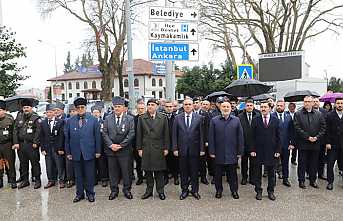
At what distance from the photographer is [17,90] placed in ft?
61.3

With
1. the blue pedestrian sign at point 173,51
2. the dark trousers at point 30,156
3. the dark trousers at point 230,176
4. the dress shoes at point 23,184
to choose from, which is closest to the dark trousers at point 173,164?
the dark trousers at point 230,176

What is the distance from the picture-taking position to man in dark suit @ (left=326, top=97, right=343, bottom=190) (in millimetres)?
7043

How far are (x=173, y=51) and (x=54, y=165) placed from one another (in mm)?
3589

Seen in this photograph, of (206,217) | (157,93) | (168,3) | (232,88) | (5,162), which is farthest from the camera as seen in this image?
(157,93)

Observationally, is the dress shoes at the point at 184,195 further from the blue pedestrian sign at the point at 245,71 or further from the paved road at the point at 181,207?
the blue pedestrian sign at the point at 245,71

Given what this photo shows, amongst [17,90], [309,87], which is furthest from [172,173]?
[17,90]

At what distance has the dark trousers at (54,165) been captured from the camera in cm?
766

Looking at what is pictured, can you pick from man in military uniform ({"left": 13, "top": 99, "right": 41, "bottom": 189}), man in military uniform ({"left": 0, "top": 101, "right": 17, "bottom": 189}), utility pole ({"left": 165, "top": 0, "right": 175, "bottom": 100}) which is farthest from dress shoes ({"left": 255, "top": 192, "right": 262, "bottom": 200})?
man in military uniform ({"left": 0, "top": 101, "right": 17, "bottom": 189})

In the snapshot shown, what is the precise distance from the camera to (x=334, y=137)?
716 centimetres

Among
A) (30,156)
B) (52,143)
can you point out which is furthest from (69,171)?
(30,156)

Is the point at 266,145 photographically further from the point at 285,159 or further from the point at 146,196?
the point at 146,196

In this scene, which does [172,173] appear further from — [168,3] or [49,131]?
[168,3]

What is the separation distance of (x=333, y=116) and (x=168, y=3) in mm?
4873

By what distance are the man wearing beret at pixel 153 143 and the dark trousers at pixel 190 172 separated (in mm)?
352
